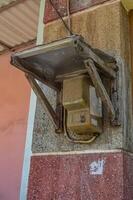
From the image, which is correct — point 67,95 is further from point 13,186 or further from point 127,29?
point 13,186

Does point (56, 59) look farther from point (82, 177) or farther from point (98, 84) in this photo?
point (82, 177)

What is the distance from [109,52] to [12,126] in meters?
2.09

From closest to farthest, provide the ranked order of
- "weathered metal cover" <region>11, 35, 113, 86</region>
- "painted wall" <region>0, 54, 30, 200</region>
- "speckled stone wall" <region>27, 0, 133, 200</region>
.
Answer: "weathered metal cover" <region>11, 35, 113, 86</region> < "speckled stone wall" <region>27, 0, 133, 200</region> < "painted wall" <region>0, 54, 30, 200</region>

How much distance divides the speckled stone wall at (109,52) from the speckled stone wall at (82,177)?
4cm

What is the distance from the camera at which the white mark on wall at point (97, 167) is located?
3.58 feet

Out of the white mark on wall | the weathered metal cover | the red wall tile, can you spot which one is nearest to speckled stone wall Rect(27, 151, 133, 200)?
the white mark on wall

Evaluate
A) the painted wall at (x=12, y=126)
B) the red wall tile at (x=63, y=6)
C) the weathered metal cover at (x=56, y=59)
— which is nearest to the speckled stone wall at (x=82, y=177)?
the weathered metal cover at (x=56, y=59)

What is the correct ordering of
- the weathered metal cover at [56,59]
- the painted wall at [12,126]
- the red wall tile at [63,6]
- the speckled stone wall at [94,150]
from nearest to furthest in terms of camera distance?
the weathered metal cover at [56,59] < the speckled stone wall at [94,150] < the red wall tile at [63,6] < the painted wall at [12,126]

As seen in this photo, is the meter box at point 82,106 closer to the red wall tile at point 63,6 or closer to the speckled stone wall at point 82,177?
the speckled stone wall at point 82,177

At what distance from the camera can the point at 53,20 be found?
1479mm

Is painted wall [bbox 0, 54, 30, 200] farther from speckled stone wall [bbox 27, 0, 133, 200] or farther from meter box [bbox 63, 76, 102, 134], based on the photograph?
meter box [bbox 63, 76, 102, 134]

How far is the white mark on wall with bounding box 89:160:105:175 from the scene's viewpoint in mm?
1092

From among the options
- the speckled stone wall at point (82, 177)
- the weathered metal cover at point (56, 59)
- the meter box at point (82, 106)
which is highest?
the weathered metal cover at point (56, 59)

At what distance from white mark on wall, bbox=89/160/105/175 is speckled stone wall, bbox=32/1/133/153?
0.19 ft
